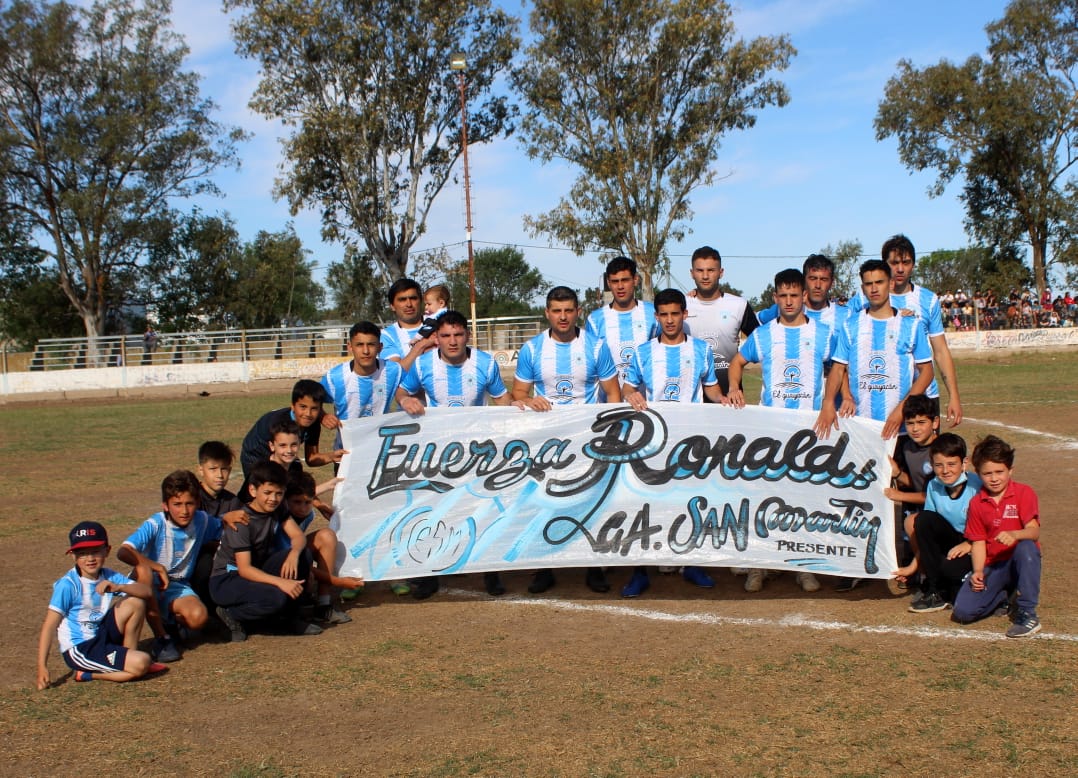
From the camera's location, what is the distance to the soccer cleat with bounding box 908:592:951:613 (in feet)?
17.2

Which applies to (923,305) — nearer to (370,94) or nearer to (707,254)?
(707,254)

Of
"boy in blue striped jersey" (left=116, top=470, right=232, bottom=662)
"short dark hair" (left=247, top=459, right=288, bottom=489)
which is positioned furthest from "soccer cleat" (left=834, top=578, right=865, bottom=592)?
"boy in blue striped jersey" (left=116, top=470, right=232, bottom=662)

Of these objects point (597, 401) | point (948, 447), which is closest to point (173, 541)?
point (597, 401)

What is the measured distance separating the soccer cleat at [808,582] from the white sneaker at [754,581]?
0.25 metres

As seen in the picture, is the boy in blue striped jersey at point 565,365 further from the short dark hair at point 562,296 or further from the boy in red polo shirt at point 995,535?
the boy in red polo shirt at point 995,535

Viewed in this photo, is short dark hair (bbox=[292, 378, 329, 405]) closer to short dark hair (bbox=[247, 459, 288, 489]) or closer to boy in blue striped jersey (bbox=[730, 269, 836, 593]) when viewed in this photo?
short dark hair (bbox=[247, 459, 288, 489])

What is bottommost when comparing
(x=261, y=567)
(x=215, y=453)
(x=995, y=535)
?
(x=261, y=567)

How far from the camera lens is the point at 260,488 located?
Result: 17.2 feet

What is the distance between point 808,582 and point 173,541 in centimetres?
377

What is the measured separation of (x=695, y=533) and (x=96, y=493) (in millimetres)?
7122

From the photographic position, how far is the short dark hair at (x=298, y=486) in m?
5.52

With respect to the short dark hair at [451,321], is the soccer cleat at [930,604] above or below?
below

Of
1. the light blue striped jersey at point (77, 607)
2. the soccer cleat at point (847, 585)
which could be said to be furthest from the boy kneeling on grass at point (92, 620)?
the soccer cleat at point (847, 585)

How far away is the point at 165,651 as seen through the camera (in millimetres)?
4922
